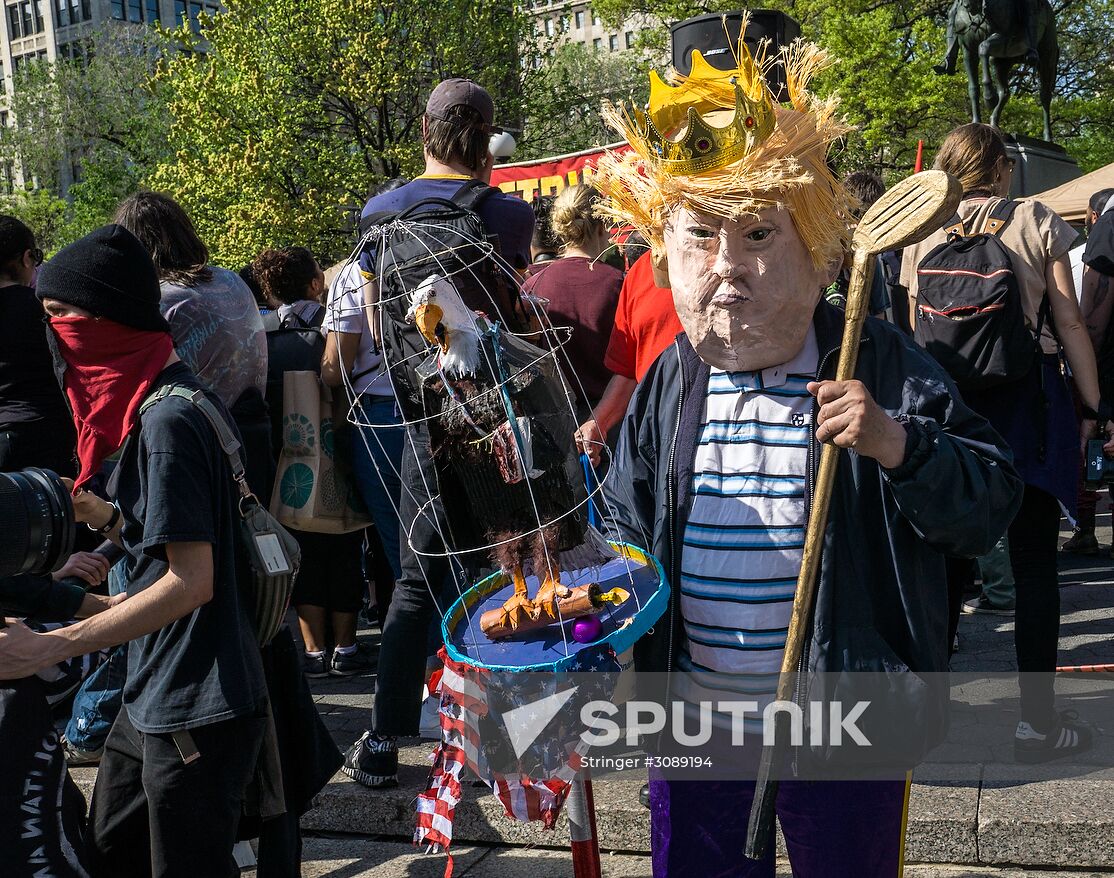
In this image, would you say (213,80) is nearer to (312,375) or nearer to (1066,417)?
(312,375)

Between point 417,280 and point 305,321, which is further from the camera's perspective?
point 305,321

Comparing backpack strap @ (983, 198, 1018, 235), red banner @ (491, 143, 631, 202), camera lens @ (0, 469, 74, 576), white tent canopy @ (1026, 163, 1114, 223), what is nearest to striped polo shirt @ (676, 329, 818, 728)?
camera lens @ (0, 469, 74, 576)

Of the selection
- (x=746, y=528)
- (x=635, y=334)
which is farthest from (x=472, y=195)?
(x=746, y=528)

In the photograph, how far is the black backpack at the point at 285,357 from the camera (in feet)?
16.3

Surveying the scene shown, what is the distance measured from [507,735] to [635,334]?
212 centimetres

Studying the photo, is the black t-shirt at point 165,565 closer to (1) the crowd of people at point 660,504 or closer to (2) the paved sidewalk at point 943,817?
(1) the crowd of people at point 660,504

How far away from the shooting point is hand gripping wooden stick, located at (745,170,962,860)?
1.98 metres

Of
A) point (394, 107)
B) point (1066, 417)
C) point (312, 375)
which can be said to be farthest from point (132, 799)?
point (394, 107)

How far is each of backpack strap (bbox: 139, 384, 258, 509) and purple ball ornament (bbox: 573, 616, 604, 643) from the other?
0.93 m

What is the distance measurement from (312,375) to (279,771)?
2.45m

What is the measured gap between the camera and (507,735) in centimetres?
207

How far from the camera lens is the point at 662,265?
2.71m

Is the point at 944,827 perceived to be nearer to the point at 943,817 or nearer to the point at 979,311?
the point at 943,817

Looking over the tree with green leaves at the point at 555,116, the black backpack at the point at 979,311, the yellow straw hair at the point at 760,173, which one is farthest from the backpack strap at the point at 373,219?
the tree with green leaves at the point at 555,116
